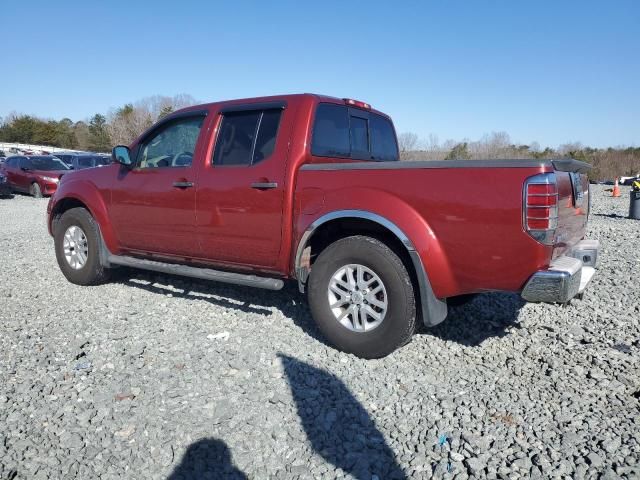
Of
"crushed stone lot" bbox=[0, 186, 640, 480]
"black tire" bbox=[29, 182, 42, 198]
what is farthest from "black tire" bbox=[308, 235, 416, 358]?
"black tire" bbox=[29, 182, 42, 198]

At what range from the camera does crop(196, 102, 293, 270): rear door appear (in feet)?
13.8

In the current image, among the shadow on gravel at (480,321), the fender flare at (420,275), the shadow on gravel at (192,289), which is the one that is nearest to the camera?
the fender flare at (420,275)

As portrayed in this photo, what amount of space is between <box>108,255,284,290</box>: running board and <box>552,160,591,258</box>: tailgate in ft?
7.01

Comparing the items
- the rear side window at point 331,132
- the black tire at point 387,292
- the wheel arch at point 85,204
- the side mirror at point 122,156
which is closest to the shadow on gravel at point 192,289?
the wheel arch at point 85,204

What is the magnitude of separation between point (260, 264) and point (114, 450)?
80.9 inches

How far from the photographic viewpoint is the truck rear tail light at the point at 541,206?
3.03 metres

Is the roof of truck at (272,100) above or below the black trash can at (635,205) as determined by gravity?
above

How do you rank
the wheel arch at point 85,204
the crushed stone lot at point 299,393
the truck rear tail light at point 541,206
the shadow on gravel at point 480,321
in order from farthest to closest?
the wheel arch at point 85,204 < the shadow on gravel at point 480,321 < the truck rear tail light at point 541,206 < the crushed stone lot at point 299,393

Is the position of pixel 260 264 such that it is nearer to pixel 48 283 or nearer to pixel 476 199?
pixel 476 199

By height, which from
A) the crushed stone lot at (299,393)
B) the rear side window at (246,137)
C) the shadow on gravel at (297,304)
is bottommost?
the crushed stone lot at (299,393)

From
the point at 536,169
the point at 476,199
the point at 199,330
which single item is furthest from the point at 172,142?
the point at 536,169

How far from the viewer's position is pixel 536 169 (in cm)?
304

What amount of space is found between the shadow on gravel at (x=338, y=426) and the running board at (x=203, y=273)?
31.0 inches

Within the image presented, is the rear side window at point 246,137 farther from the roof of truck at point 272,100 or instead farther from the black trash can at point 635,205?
the black trash can at point 635,205
